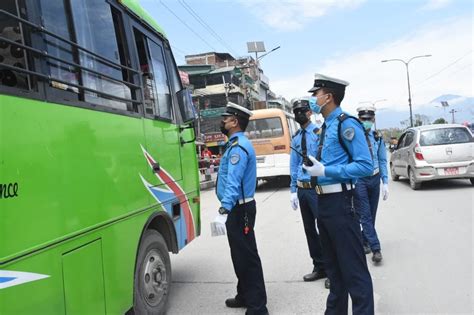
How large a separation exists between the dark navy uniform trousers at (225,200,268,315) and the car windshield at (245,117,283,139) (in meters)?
10.5

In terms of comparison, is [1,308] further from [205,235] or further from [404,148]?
[404,148]

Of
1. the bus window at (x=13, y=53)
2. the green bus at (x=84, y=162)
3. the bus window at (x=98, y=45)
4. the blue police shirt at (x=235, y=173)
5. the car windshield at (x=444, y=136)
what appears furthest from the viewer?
the car windshield at (x=444, y=136)

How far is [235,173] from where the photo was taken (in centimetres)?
375

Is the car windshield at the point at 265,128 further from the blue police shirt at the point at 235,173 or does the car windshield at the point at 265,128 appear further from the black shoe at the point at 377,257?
the blue police shirt at the point at 235,173

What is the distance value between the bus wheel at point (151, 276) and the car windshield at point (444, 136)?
9059 mm

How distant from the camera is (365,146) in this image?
10.4ft

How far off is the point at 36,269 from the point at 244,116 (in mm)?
2354

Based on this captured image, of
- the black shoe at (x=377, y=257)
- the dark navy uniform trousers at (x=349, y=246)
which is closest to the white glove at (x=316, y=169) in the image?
the dark navy uniform trousers at (x=349, y=246)

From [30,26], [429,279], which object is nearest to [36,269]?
[30,26]

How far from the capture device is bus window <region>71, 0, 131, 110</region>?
9.86 feet

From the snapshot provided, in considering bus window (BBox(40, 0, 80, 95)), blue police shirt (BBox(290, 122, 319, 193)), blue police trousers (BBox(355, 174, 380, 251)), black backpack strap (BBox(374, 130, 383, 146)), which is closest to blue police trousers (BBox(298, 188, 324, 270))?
blue police shirt (BBox(290, 122, 319, 193))

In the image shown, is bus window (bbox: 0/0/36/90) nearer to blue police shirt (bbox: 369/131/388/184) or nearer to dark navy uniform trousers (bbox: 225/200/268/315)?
dark navy uniform trousers (bbox: 225/200/268/315)

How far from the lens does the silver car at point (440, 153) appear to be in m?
10.9

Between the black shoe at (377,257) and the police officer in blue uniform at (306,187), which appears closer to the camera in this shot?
the police officer in blue uniform at (306,187)
